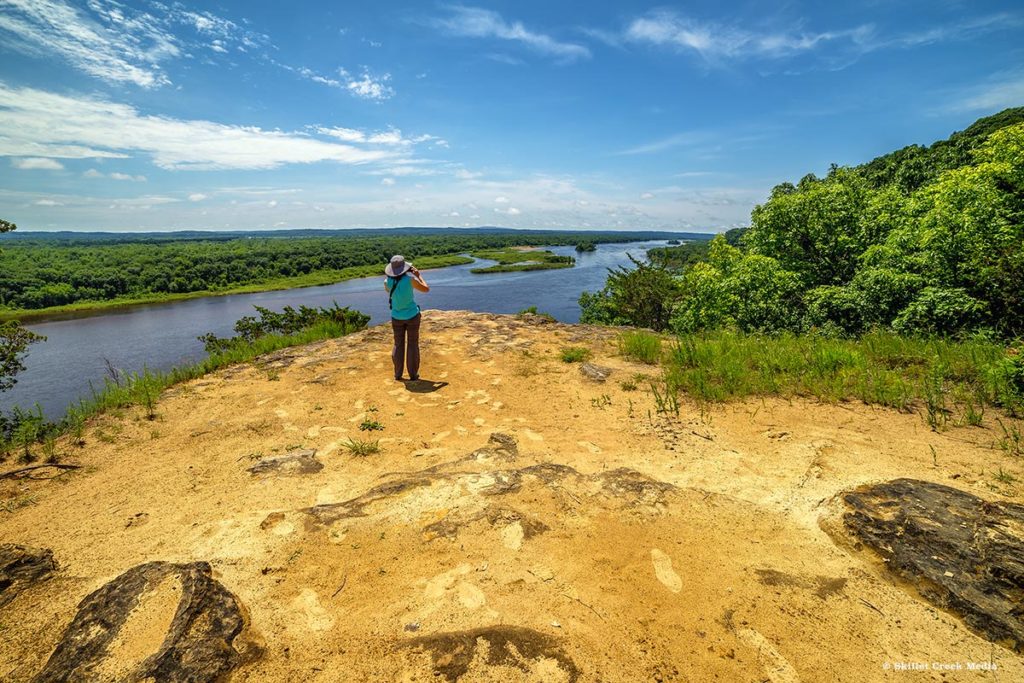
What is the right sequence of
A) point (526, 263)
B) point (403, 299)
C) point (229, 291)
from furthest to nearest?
point (526, 263) → point (229, 291) → point (403, 299)

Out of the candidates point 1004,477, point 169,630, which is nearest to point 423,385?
point 169,630

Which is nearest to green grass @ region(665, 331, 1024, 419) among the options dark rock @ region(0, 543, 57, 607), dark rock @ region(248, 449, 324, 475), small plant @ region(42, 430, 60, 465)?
dark rock @ region(248, 449, 324, 475)

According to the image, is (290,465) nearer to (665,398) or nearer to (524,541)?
(524,541)

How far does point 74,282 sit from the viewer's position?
4938cm

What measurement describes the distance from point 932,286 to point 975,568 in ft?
35.4

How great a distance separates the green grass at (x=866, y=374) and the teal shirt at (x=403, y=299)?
15.4ft

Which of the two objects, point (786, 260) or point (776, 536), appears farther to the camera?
point (786, 260)

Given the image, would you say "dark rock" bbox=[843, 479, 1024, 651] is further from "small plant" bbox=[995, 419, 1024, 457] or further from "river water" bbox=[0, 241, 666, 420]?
"river water" bbox=[0, 241, 666, 420]

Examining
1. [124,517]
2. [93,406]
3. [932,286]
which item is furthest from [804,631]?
[932,286]

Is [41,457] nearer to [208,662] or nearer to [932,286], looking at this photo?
[208,662]

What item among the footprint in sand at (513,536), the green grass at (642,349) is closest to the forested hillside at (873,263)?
the green grass at (642,349)

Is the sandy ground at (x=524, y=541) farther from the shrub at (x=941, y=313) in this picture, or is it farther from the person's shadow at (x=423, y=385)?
the shrub at (x=941, y=313)

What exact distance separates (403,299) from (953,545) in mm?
7370

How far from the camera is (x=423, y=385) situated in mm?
7918
